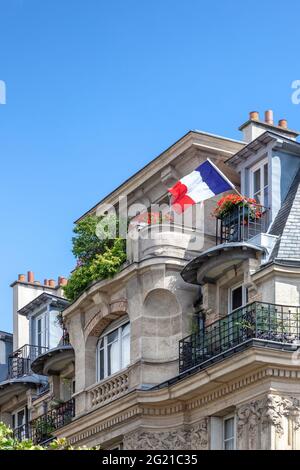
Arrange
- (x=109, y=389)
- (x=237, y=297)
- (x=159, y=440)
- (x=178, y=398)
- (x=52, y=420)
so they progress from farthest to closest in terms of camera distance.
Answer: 1. (x=52, y=420)
2. (x=109, y=389)
3. (x=237, y=297)
4. (x=159, y=440)
5. (x=178, y=398)

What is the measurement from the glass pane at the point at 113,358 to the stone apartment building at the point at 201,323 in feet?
0.14

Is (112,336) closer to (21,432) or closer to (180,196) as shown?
(180,196)

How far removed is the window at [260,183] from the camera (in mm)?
45719

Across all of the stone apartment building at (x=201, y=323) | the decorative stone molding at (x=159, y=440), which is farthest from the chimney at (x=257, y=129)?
the decorative stone molding at (x=159, y=440)

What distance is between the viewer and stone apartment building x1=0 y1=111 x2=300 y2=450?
4178cm

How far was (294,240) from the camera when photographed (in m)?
43.9

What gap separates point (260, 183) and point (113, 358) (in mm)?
6153

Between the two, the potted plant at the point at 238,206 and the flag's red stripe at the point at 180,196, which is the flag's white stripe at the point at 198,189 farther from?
the potted plant at the point at 238,206

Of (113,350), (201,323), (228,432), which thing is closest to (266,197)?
(201,323)

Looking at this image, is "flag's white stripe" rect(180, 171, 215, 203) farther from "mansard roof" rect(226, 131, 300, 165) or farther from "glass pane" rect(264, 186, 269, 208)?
"mansard roof" rect(226, 131, 300, 165)

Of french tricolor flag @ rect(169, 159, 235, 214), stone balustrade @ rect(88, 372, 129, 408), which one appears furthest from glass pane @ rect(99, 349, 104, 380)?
french tricolor flag @ rect(169, 159, 235, 214)

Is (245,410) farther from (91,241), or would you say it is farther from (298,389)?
(91,241)

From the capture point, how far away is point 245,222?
45.0 metres
